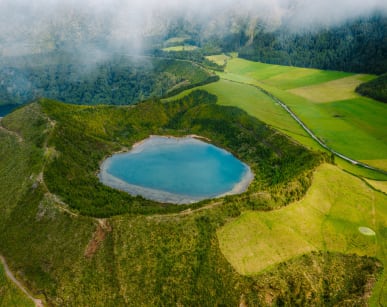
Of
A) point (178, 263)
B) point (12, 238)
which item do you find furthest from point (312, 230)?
point (12, 238)

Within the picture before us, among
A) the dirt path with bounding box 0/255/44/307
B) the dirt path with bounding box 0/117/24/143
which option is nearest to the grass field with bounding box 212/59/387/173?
the dirt path with bounding box 0/117/24/143

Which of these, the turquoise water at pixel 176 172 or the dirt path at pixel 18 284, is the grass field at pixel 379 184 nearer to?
the turquoise water at pixel 176 172

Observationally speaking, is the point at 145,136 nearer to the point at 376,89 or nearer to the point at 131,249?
the point at 131,249

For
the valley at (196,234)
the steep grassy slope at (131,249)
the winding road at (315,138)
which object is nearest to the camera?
the steep grassy slope at (131,249)

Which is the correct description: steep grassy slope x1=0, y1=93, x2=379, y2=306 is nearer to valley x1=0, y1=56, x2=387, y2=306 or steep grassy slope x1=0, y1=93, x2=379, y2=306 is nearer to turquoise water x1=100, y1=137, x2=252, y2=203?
valley x1=0, y1=56, x2=387, y2=306

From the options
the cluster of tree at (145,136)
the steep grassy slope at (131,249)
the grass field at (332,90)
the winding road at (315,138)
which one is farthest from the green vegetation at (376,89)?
the steep grassy slope at (131,249)

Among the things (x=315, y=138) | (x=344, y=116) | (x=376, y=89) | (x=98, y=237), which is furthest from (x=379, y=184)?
(x=376, y=89)
